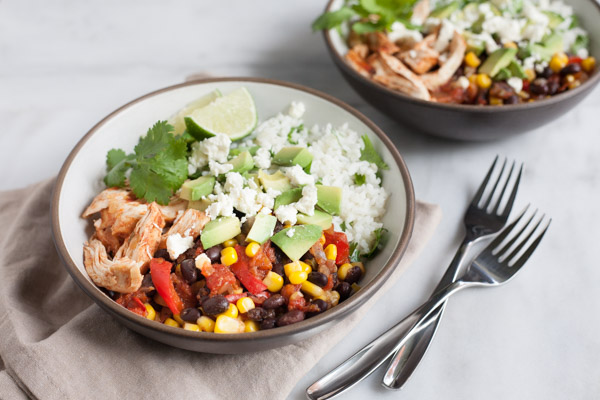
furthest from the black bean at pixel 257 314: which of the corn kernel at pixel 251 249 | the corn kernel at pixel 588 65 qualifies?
the corn kernel at pixel 588 65

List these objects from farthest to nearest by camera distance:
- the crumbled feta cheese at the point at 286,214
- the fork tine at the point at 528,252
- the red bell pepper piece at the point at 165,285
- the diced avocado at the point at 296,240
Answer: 1. the fork tine at the point at 528,252
2. the crumbled feta cheese at the point at 286,214
3. the diced avocado at the point at 296,240
4. the red bell pepper piece at the point at 165,285

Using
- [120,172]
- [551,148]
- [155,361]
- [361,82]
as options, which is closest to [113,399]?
[155,361]

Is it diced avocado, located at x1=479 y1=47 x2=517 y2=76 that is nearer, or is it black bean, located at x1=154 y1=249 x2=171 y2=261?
black bean, located at x1=154 y1=249 x2=171 y2=261

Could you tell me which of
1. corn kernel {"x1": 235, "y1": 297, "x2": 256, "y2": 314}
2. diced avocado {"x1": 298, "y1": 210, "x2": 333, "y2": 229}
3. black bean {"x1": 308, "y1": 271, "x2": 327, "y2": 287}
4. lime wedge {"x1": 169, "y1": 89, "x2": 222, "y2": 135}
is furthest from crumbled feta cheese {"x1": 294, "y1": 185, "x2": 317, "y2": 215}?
lime wedge {"x1": 169, "y1": 89, "x2": 222, "y2": 135}

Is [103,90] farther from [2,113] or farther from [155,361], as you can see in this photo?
[155,361]

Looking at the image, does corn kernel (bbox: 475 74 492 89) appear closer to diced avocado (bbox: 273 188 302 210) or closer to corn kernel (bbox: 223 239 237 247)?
diced avocado (bbox: 273 188 302 210)

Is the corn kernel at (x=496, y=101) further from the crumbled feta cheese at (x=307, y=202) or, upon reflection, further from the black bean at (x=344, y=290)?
the black bean at (x=344, y=290)
